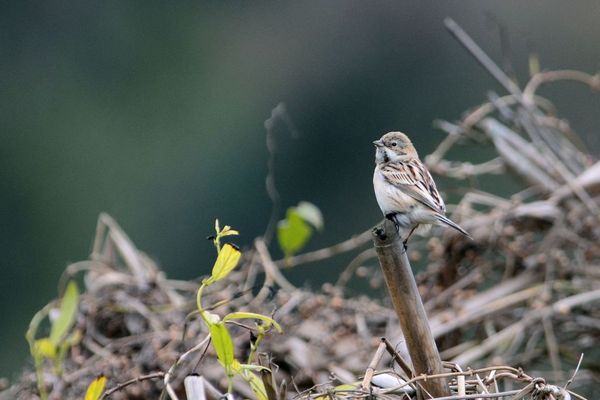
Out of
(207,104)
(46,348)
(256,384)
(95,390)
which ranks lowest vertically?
(256,384)

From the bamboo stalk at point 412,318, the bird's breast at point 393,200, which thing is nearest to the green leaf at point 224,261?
the bamboo stalk at point 412,318

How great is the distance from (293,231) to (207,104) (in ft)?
37.1

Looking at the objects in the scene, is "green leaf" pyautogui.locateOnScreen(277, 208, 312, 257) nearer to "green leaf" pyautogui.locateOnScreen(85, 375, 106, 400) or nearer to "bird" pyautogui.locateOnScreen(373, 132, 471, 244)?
"bird" pyautogui.locateOnScreen(373, 132, 471, 244)

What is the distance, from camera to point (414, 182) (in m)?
3.03

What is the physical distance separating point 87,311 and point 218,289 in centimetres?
47

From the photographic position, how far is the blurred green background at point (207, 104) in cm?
1182

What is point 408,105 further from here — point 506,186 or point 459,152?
point 506,186

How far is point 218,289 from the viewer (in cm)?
375

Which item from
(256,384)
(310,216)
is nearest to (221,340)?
(256,384)

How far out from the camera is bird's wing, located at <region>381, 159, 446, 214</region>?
2.90 m

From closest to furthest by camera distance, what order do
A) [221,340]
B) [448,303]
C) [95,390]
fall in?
[221,340] < [95,390] < [448,303]

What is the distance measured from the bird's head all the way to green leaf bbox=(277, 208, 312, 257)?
1.97 feet

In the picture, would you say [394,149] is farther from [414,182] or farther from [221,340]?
[221,340]

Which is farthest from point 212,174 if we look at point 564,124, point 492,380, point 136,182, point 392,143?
Result: point 492,380
